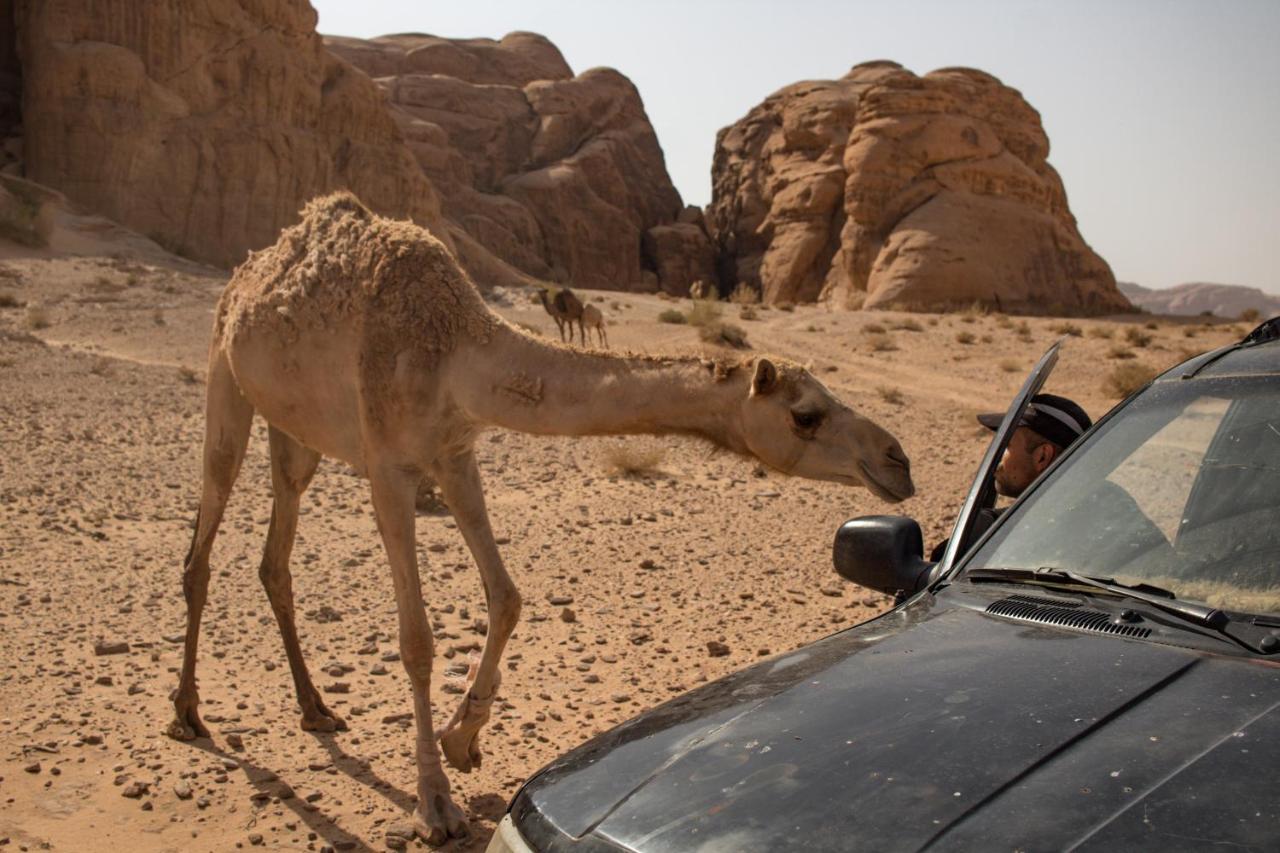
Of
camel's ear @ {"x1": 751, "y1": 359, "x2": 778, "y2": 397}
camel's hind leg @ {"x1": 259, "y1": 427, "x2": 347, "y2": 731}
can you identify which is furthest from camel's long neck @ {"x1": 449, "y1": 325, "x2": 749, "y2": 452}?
camel's hind leg @ {"x1": 259, "y1": 427, "x2": 347, "y2": 731}

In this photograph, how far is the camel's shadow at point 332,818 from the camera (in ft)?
15.8

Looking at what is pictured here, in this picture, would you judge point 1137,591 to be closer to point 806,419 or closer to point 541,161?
point 806,419

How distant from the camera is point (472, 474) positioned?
539cm

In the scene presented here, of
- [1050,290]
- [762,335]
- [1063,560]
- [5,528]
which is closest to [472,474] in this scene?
[1063,560]

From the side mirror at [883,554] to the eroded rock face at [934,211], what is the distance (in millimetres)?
34200

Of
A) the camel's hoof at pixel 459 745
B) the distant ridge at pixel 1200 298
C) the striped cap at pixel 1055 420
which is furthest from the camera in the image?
the distant ridge at pixel 1200 298

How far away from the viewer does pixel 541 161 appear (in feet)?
205

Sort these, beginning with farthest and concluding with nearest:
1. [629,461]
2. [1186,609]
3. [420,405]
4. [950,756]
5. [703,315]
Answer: [703,315]
[629,461]
[420,405]
[1186,609]
[950,756]

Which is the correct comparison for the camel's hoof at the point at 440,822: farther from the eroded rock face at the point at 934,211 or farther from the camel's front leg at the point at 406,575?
the eroded rock face at the point at 934,211

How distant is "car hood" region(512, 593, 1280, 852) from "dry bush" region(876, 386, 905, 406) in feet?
50.2

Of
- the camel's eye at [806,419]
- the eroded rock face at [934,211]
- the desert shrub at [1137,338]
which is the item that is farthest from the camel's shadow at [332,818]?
the eroded rock face at [934,211]

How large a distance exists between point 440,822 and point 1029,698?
3.03m

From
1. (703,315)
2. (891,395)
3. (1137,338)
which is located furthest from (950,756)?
(703,315)

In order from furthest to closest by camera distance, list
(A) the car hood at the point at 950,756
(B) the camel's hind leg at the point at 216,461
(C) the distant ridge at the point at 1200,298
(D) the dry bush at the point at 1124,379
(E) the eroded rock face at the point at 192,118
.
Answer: (C) the distant ridge at the point at 1200,298 < (E) the eroded rock face at the point at 192,118 < (D) the dry bush at the point at 1124,379 < (B) the camel's hind leg at the point at 216,461 < (A) the car hood at the point at 950,756
